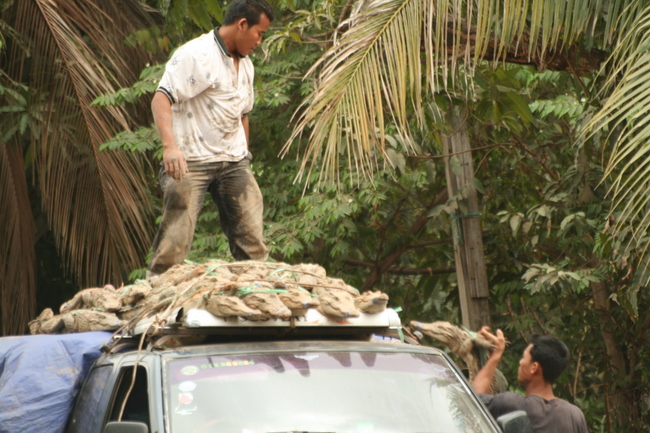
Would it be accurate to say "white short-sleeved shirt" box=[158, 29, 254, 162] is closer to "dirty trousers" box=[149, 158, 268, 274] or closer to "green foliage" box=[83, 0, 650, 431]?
"dirty trousers" box=[149, 158, 268, 274]

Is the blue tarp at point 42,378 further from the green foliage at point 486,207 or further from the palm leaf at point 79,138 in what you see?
the palm leaf at point 79,138

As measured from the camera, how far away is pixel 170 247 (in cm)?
571

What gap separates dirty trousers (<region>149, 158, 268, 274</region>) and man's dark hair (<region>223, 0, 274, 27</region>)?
863mm

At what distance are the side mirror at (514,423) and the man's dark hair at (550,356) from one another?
3.66ft

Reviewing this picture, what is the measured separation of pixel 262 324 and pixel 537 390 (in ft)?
5.94

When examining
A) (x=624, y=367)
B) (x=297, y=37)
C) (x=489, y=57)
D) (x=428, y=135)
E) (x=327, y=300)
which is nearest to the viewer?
(x=327, y=300)

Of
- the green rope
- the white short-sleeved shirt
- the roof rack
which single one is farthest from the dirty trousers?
the green rope

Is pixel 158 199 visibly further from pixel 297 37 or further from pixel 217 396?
pixel 217 396

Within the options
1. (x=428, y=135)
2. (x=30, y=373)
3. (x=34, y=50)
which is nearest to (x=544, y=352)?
(x=30, y=373)

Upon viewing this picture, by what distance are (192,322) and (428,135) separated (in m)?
4.57

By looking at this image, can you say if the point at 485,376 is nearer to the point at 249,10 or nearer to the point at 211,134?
the point at 211,134

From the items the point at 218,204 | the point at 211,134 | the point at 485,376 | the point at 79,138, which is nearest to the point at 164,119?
the point at 211,134

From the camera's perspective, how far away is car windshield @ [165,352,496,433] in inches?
135

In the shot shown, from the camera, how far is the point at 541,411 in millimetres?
4727
